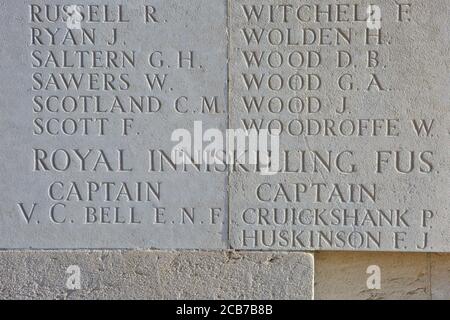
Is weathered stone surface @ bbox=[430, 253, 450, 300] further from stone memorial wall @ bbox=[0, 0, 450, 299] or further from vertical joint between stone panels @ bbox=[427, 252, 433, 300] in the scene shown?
stone memorial wall @ bbox=[0, 0, 450, 299]

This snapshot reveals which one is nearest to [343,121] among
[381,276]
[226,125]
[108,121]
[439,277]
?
[226,125]

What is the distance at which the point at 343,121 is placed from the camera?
10.9ft

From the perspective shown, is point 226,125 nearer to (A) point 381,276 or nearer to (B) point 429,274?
(A) point 381,276

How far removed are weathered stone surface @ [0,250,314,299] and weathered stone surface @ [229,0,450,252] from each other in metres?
0.15

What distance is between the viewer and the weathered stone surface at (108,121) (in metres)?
3.37

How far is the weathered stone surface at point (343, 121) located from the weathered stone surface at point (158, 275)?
0.15m

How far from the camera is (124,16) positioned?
338 centimetres

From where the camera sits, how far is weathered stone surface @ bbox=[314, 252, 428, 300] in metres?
3.45

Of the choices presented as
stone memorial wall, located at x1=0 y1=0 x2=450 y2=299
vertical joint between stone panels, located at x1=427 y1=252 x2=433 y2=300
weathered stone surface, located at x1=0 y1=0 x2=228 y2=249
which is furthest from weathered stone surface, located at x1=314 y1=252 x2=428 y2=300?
weathered stone surface, located at x1=0 y1=0 x2=228 y2=249

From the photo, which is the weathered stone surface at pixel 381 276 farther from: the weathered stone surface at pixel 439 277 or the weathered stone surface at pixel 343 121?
the weathered stone surface at pixel 343 121

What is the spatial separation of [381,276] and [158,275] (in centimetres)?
128

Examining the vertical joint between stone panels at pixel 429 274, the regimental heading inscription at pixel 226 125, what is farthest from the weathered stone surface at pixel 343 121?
the vertical joint between stone panels at pixel 429 274

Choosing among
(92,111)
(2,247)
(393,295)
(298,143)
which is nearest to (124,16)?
(92,111)
